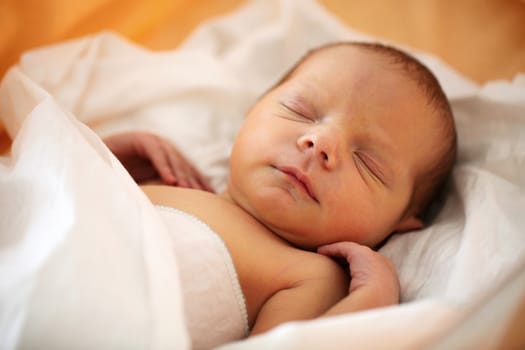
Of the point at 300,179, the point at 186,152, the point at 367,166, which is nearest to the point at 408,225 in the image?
the point at 367,166

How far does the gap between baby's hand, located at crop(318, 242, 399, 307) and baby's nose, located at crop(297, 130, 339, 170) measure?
0.48 feet

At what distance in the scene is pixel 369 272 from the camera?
97 centimetres

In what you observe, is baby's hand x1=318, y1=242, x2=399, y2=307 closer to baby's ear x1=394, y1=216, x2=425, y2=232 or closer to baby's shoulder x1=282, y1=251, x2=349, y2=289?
baby's shoulder x1=282, y1=251, x2=349, y2=289

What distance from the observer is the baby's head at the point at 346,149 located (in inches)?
40.4

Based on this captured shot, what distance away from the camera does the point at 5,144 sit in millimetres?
1357

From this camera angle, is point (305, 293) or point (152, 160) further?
point (152, 160)

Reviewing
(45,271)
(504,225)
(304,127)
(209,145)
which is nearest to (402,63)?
(304,127)

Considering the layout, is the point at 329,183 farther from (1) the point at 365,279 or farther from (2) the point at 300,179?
(1) the point at 365,279

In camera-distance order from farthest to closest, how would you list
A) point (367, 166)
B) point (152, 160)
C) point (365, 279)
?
point (152, 160)
point (367, 166)
point (365, 279)

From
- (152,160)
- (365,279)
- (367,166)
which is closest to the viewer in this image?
(365,279)

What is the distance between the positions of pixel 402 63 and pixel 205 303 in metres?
0.60

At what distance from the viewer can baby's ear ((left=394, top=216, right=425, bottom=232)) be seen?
1181 millimetres

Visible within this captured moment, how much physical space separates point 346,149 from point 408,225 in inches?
9.3

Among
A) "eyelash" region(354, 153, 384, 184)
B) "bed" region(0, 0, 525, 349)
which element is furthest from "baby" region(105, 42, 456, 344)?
"bed" region(0, 0, 525, 349)
